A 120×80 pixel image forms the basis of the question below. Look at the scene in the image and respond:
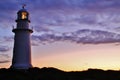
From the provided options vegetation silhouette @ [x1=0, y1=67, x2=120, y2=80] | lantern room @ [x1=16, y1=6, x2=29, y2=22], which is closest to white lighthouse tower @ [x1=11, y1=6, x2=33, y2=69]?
lantern room @ [x1=16, y1=6, x2=29, y2=22]

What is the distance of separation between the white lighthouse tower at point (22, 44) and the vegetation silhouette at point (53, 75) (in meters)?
1.18

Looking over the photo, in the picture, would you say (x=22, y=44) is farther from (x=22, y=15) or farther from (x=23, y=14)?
(x=23, y=14)

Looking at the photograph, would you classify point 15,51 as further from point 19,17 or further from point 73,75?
point 73,75

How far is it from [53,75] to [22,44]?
601 cm

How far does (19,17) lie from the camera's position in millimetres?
36188

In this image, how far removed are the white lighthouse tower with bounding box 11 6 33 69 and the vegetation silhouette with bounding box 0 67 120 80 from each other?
118 centimetres

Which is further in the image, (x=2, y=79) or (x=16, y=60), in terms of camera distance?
(x=16, y=60)

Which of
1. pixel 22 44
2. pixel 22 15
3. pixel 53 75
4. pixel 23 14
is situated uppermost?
pixel 23 14

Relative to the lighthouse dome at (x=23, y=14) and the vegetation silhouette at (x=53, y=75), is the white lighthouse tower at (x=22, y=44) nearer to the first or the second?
the lighthouse dome at (x=23, y=14)

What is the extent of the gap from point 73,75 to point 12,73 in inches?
254

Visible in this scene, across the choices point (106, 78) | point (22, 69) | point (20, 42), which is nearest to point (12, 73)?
point (22, 69)

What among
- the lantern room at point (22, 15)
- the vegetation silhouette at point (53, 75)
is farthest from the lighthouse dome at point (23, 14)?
the vegetation silhouette at point (53, 75)

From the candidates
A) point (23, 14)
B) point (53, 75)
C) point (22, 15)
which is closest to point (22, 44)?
point (22, 15)

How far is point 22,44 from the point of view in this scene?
3575 cm
